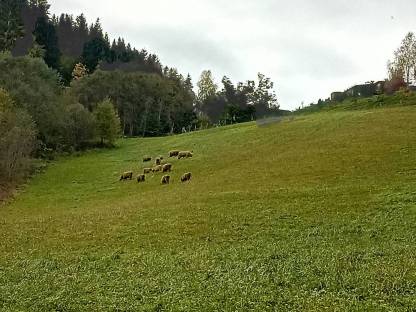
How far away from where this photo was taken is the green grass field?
54.6 feet

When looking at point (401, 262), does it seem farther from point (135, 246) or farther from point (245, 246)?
point (135, 246)

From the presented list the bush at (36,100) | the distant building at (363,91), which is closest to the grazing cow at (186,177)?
the bush at (36,100)

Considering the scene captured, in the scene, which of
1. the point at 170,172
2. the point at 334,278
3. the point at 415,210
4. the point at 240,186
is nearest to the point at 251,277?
the point at 334,278

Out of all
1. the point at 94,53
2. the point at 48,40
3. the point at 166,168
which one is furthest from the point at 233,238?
the point at 94,53

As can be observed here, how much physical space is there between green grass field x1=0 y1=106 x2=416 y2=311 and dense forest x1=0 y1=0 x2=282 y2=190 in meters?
19.4

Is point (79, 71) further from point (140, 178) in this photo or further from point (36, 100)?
point (140, 178)

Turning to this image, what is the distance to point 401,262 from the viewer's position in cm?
1820

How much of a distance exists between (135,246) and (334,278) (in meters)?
10.8

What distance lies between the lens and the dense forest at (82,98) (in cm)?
6769

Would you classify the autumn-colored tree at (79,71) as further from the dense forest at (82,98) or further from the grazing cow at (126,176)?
the grazing cow at (126,176)

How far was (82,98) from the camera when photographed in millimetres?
118188

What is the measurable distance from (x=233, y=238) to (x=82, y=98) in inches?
3943

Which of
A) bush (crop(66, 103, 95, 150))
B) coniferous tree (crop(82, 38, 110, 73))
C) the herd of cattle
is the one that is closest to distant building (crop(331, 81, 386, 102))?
the herd of cattle

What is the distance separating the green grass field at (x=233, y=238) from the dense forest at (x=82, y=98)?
1939cm
